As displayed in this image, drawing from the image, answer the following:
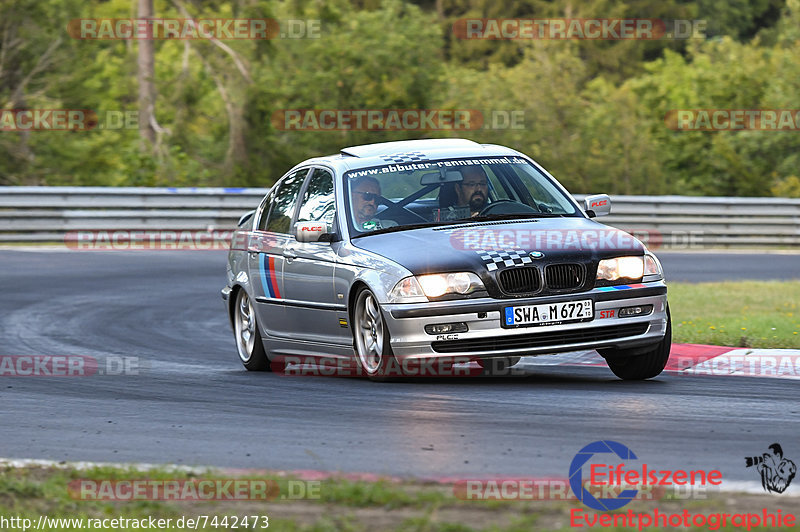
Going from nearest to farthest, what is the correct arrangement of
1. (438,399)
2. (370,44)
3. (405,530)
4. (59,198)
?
(405,530) → (438,399) → (59,198) → (370,44)

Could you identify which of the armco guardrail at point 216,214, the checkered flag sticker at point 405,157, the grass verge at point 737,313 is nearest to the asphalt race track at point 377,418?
the grass verge at point 737,313

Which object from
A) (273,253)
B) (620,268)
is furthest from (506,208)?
(273,253)

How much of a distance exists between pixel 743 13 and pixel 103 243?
51737 mm

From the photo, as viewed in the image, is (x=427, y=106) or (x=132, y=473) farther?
(x=427, y=106)

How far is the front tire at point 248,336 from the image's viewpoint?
35.2 feet

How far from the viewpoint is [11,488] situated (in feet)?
19.0

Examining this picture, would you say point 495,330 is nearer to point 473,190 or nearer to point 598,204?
point 473,190

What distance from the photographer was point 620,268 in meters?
8.69

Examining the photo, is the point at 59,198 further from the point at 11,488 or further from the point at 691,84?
the point at 691,84

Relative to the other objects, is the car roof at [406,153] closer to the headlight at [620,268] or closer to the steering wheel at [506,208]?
the steering wheel at [506,208]

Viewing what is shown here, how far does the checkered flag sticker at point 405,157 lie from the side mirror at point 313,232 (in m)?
0.73

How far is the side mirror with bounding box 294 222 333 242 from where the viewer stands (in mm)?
9555

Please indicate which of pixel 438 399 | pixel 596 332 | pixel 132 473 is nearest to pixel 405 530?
pixel 132 473

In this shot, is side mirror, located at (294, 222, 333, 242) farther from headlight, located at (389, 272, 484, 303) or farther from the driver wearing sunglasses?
headlight, located at (389, 272, 484, 303)
